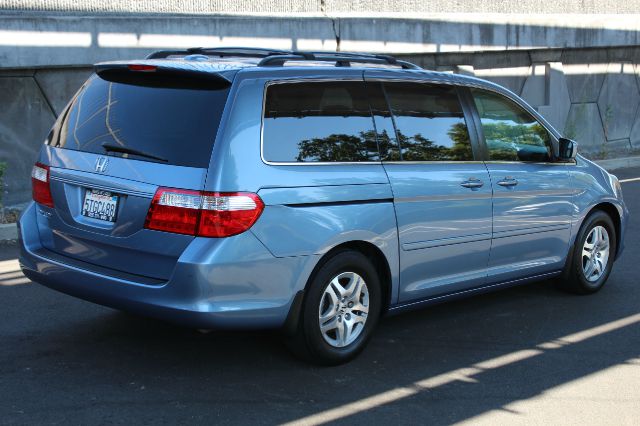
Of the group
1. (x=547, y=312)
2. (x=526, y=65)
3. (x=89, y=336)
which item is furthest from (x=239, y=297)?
(x=526, y=65)

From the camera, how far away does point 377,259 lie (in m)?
5.87

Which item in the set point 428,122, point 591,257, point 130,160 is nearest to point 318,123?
point 428,122

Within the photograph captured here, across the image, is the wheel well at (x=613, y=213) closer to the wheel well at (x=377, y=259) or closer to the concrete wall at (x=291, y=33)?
the wheel well at (x=377, y=259)

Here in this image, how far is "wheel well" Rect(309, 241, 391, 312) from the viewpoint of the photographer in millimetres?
5574

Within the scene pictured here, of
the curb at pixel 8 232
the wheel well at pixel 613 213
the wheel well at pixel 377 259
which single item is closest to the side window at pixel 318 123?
the wheel well at pixel 377 259

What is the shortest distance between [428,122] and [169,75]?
5.81 feet

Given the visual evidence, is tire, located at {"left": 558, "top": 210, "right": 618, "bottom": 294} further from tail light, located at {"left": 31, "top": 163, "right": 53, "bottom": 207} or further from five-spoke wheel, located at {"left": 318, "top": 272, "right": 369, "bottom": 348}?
tail light, located at {"left": 31, "top": 163, "right": 53, "bottom": 207}

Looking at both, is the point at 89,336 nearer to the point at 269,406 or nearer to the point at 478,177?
the point at 269,406

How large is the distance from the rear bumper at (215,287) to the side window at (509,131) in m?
2.02

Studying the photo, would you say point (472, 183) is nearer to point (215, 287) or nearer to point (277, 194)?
point (277, 194)

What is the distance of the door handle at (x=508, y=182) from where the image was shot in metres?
6.59

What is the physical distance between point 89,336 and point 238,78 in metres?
2.01

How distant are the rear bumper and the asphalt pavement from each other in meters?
0.42

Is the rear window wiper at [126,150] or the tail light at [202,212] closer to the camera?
the tail light at [202,212]
